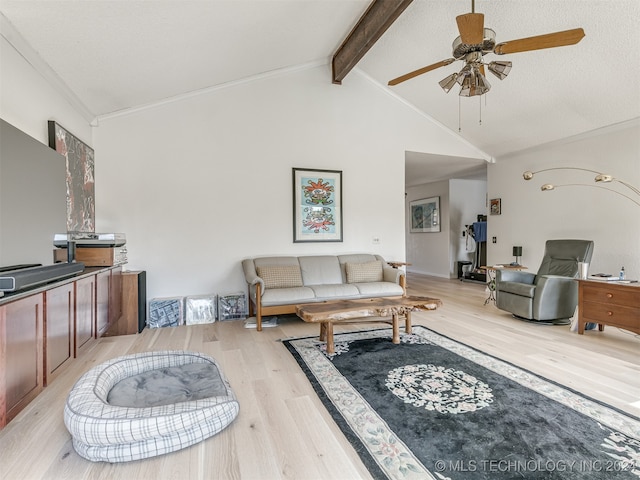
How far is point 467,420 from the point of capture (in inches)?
76.6

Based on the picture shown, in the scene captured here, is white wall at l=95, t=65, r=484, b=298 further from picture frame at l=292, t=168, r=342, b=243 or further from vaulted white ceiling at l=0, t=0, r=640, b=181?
vaulted white ceiling at l=0, t=0, r=640, b=181

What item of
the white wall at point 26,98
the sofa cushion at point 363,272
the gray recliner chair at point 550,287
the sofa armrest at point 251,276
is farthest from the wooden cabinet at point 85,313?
the gray recliner chair at point 550,287

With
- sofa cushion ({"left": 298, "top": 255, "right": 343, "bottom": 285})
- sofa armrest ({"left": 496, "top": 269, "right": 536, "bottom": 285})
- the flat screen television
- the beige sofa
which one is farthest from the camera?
sofa cushion ({"left": 298, "top": 255, "right": 343, "bottom": 285})

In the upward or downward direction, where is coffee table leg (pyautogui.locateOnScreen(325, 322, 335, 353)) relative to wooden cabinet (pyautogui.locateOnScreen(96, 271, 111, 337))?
downward

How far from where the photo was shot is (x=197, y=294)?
456 cm

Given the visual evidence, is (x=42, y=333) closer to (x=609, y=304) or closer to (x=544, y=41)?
(x=544, y=41)

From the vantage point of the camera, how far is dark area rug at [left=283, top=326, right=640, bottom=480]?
1566 mm

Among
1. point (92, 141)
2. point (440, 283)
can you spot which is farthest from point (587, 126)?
point (92, 141)

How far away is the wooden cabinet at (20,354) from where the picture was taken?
174cm

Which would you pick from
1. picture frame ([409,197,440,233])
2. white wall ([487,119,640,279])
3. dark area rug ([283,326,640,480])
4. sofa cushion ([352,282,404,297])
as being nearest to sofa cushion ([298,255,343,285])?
→ sofa cushion ([352,282,404,297])

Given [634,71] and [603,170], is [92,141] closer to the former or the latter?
[634,71]

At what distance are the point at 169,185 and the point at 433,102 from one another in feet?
13.9

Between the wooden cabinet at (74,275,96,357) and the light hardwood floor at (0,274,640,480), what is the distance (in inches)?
9.4

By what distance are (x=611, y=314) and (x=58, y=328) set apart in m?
4.96
